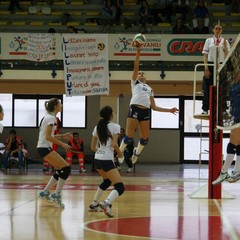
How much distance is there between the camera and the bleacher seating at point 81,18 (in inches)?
1034

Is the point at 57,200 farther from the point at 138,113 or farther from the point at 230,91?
the point at 230,91

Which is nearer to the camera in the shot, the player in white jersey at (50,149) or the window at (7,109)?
the player in white jersey at (50,149)

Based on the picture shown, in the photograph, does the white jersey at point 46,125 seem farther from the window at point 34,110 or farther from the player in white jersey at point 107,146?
the window at point 34,110

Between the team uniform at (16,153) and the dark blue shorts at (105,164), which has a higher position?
the dark blue shorts at (105,164)

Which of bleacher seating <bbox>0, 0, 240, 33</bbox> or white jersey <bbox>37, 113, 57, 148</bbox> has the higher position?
Answer: bleacher seating <bbox>0, 0, 240, 33</bbox>

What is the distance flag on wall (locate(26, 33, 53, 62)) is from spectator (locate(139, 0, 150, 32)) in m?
4.09

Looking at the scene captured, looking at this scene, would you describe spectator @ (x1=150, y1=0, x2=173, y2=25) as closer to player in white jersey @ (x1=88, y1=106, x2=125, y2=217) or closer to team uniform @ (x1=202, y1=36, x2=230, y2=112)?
team uniform @ (x1=202, y1=36, x2=230, y2=112)

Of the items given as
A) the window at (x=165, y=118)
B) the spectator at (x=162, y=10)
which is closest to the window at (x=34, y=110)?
the window at (x=165, y=118)

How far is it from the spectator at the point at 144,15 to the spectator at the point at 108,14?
3.79 feet

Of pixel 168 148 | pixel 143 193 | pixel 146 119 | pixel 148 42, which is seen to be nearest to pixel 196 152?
pixel 168 148

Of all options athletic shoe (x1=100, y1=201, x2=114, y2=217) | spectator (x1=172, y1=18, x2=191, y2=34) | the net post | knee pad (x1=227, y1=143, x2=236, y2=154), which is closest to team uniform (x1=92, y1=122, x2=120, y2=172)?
athletic shoe (x1=100, y1=201, x2=114, y2=217)

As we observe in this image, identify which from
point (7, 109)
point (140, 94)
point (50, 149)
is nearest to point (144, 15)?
point (7, 109)

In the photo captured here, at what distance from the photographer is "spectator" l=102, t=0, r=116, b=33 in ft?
85.1

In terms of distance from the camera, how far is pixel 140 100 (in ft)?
43.5
